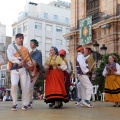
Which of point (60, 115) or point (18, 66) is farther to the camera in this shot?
point (18, 66)

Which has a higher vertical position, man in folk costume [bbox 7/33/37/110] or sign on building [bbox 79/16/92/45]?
sign on building [bbox 79/16/92/45]

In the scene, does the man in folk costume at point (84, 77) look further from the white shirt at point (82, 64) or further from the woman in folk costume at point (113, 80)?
the woman in folk costume at point (113, 80)

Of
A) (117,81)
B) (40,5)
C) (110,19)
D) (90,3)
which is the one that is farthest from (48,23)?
(117,81)

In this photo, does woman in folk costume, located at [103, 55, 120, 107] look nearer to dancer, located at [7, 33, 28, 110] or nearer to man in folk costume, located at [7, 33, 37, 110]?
man in folk costume, located at [7, 33, 37, 110]

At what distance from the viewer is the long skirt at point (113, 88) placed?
35.0 ft

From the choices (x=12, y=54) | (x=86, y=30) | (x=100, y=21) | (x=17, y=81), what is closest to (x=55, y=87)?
(x=17, y=81)

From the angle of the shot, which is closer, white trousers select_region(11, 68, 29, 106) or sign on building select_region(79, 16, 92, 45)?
white trousers select_region(11, 68, 29, 106)

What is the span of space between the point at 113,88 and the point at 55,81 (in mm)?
2272

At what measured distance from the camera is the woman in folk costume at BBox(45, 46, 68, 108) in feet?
30.8

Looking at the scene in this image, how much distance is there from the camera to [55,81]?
9422 mm

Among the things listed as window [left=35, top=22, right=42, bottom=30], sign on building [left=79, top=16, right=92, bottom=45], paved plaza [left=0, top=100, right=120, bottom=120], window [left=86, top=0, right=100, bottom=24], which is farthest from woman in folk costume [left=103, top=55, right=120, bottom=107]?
window [left=35, top=22, right=42, bottom=30]

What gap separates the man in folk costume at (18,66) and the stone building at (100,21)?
56.7 feet

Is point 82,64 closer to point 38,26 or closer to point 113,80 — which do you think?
point 113,80

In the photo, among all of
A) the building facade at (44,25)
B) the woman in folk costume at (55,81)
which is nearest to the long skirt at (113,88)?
the woman in folk costume at (55,81)
